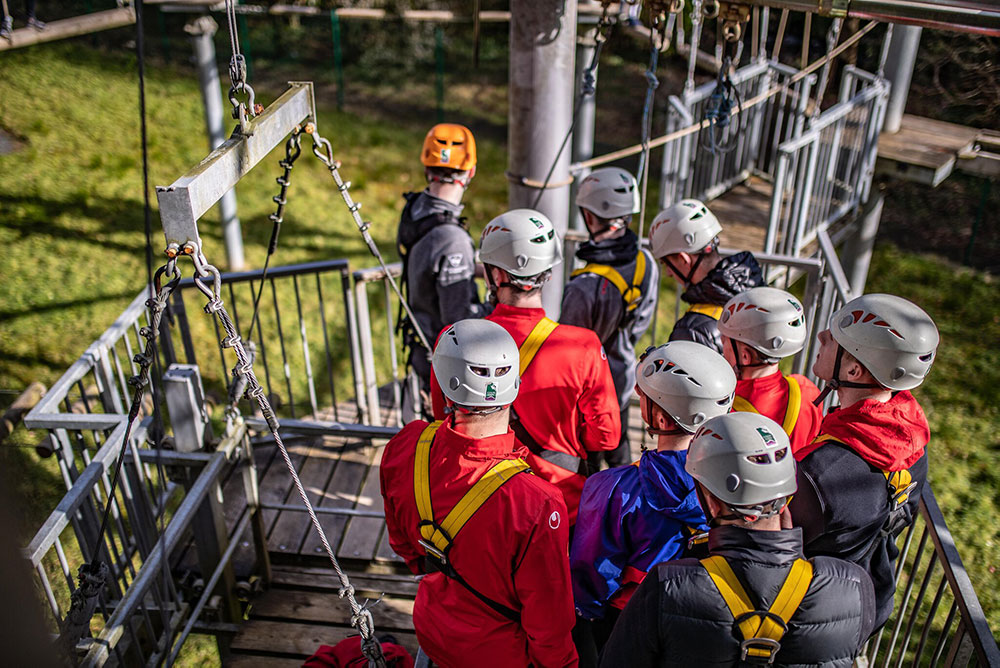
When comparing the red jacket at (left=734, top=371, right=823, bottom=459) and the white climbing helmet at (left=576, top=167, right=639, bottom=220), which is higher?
the white climbing helmet at (left=576, top=167, right=639, bottom=220)

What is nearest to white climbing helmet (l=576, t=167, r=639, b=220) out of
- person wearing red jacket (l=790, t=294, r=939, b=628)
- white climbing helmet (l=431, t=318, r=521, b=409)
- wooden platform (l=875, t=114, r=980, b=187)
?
person wearing red jacket (l=790, t=294, r=939, b=628)

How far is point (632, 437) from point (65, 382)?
12.0 feet

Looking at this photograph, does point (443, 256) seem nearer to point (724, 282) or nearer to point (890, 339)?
point (724, 282)

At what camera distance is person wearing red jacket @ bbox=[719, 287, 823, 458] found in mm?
3172

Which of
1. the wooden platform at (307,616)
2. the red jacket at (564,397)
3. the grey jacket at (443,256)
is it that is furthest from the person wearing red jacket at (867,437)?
the wooden platform at (307,616)

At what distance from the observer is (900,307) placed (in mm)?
2916

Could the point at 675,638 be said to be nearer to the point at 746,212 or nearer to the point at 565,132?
the point at 565,132

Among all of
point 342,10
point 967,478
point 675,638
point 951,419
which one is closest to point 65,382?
point 675,638

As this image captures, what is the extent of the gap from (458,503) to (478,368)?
45cm

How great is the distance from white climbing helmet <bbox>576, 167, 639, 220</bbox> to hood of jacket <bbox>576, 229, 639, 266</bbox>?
0.14 metres

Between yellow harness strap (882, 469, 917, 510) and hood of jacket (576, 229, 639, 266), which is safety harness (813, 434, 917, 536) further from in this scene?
hood of jacket (576, 229, 639, 266)

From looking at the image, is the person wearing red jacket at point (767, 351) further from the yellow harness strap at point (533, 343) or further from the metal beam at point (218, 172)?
the metal beam at point (218, 172)

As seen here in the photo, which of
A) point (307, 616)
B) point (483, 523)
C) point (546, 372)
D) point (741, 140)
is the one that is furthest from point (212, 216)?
point (483, 523)

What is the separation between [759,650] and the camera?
2.15m
